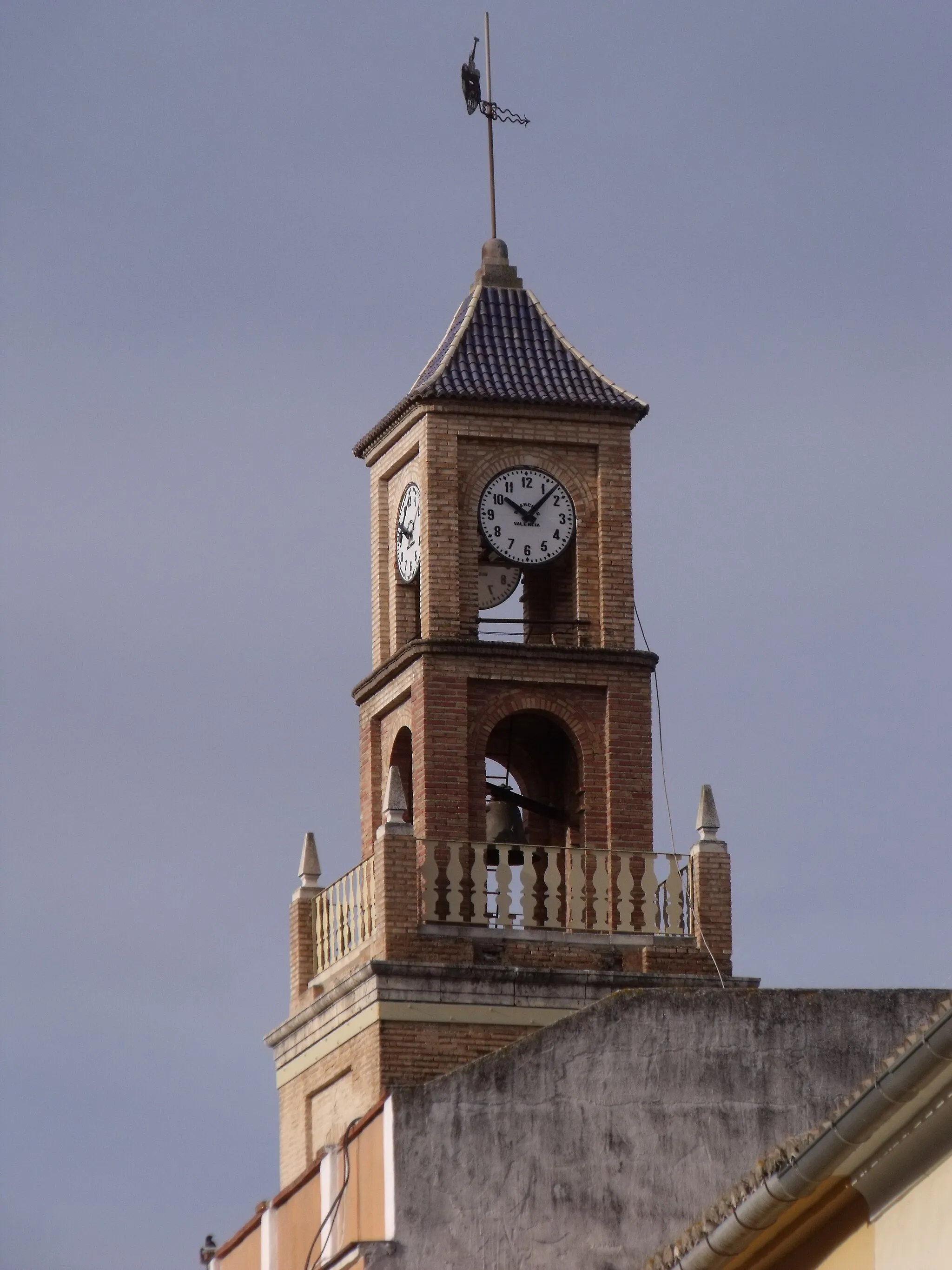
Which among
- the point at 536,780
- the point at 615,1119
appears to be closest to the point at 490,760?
the point at 536,780

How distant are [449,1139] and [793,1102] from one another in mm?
3573

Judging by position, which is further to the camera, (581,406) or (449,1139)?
(581,406)

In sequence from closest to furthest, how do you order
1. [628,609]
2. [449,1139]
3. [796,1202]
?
[796,1202] → [449,1139] → [628,609]

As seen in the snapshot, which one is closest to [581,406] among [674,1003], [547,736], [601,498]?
[601,498]

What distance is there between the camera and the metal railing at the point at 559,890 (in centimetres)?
3744

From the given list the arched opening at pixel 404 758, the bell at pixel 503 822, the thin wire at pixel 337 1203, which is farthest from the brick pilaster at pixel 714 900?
the thin wire at pixel 337 1203

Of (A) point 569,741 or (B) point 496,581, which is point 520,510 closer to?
(B) point 496,581

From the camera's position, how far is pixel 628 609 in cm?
4000

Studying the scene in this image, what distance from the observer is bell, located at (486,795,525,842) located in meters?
39.1

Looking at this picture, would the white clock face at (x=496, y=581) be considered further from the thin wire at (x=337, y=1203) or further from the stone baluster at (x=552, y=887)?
the thin wire at (x=337, y=1203)

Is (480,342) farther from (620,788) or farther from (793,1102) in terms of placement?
(793,1102)

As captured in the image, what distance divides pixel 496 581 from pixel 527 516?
41.3 inches

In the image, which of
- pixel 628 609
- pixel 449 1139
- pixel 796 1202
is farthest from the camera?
pixel 628 609

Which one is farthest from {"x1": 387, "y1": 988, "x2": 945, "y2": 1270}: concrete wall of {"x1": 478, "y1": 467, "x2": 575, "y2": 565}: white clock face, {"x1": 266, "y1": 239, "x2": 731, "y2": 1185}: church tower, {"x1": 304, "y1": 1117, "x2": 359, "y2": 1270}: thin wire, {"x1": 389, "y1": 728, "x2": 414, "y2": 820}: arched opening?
{"x1": 478, "y1": 467, "x2": 575, "y2": 565}: white clock face
